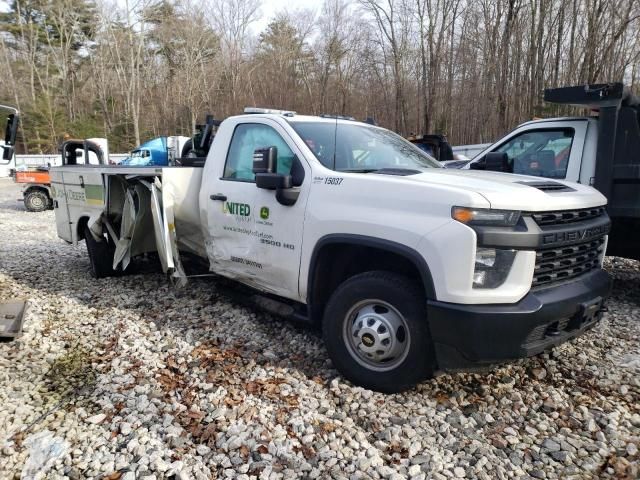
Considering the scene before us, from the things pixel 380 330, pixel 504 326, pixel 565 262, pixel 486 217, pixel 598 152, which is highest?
pixel 598 152

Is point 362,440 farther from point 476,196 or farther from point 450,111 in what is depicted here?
point 450,111

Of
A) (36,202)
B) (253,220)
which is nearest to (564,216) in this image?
(253,220)

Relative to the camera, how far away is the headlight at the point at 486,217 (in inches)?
110

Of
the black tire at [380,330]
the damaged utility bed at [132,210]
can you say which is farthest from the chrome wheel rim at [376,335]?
the damaged utility bed at [132,210]

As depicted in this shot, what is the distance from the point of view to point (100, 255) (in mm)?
6254

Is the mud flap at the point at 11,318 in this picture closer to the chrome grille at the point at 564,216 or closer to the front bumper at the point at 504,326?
the front bumper at the point at 504,326

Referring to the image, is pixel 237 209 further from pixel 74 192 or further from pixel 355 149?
pixel 74 192

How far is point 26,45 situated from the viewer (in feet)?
141

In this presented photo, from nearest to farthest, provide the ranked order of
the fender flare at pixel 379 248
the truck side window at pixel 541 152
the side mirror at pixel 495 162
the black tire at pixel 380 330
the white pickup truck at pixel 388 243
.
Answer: the white pickup truck at pixel 388 243
the fender flare at pixel 379 248
the black tire at pixel 380 330
the side mirror at pixel 495 162
the truck side window at pixel 541 152

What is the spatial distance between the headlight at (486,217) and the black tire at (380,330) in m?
0.62

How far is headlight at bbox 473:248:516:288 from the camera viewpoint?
279 cm

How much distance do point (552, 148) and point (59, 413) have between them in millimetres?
5461

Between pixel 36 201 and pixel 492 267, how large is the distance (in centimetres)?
1638

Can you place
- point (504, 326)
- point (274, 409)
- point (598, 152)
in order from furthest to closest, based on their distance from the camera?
1. point (598, 152)
2. point (274, 409)
3. point (504, 326)
